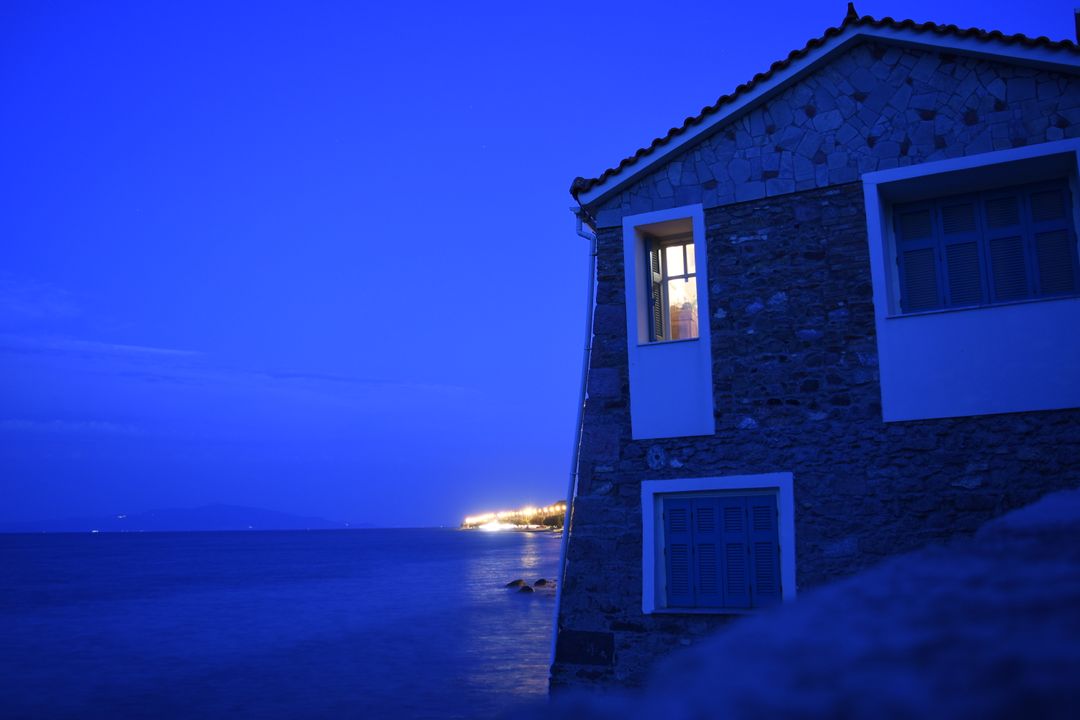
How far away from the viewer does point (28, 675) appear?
26.6 m

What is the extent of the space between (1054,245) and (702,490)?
5041 mm

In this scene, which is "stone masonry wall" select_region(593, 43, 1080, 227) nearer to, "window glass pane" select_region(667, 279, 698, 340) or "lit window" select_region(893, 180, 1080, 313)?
"lit window" select_region(893, 180, 1080, 313)

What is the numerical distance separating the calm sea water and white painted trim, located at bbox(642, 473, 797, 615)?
2.36 m

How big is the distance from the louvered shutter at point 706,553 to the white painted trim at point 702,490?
217mm

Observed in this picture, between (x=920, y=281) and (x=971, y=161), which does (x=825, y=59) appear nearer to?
(x=971, y=161)

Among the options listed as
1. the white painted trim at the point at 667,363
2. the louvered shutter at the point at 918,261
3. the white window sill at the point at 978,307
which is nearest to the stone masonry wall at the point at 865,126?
the white painted trim at the point at 667,363

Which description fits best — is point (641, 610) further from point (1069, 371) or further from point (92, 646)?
point (92, 646)

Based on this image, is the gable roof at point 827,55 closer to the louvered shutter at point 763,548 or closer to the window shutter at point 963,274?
the window shutter at point 963,274

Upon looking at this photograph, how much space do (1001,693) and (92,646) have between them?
37796 mm

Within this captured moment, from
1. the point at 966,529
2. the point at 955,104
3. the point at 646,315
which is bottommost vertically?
the point at 966,529

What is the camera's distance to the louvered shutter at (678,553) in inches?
428

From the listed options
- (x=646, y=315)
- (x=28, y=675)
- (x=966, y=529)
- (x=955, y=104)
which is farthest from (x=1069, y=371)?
(x=28, y=675)

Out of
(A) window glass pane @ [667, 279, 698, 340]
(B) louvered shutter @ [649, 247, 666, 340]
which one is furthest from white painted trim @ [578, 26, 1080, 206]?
(A) window glass pane @ [667, 279, 698, 340]

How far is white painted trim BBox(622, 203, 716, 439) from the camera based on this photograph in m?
11.1
